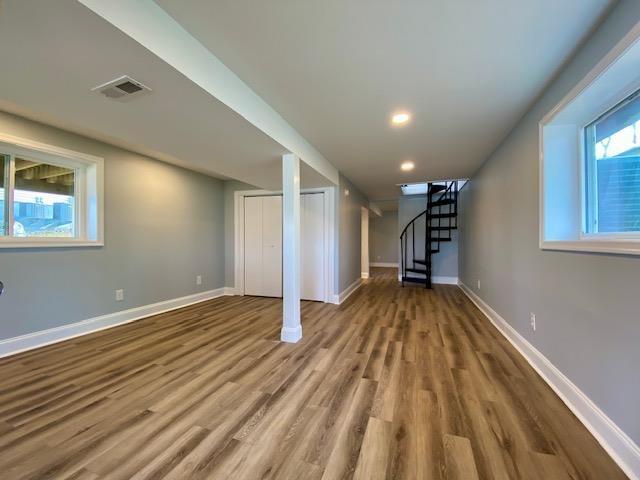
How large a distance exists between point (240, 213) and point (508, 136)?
4.26 m

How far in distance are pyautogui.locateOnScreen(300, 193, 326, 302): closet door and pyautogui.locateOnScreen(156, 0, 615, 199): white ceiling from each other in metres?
1.91

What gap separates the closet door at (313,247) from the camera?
4.56 metres

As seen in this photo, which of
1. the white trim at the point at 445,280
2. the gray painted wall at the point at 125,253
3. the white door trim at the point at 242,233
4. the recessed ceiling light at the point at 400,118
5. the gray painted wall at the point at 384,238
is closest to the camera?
the recessed ceiling light at the point at 400,118

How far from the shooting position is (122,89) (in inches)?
60.9

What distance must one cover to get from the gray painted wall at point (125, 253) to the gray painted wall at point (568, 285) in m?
4.47

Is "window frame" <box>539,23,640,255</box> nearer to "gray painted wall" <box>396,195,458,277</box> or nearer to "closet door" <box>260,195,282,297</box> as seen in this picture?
"closet door" <box>260,195,282,297</box>

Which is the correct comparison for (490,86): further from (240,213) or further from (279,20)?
(240,213)

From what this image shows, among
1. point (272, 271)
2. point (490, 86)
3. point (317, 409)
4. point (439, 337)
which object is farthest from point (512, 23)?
point (272, 271)

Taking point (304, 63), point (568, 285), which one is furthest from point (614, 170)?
point (304, 63)

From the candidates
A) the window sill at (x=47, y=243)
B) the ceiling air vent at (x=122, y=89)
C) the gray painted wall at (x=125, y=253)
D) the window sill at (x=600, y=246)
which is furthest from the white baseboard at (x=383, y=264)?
the ceiling air vent at (x=122, y=89)

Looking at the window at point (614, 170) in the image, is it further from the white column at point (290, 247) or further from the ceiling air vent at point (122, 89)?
the ceiling air vent at point (122, 89)

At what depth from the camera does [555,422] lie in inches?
59.4

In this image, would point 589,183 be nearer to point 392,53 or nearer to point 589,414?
point 589,414

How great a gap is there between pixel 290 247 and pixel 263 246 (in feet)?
7.60
